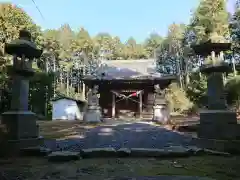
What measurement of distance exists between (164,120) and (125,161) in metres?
10.4

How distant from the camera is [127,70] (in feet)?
77.0

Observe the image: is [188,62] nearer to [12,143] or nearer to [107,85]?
[107,85]

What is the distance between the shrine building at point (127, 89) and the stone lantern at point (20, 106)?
1163 cm

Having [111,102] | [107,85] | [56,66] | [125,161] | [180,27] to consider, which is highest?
[180,27]

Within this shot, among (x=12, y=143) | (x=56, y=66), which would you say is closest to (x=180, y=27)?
(x=56, y=66)

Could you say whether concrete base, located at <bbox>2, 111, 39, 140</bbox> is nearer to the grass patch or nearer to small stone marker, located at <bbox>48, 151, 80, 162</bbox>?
the grass patch

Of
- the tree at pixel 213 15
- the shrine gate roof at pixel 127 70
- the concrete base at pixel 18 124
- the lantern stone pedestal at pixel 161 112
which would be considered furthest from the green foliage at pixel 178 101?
the concrete base at pixel 18 124

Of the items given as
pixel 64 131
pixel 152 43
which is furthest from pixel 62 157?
pixel 152 43

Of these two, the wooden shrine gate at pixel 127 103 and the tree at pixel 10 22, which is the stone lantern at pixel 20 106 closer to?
the wooden shrine gate at pixel 127 103

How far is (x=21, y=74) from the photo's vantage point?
284 inches

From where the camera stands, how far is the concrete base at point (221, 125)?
22.2 feet

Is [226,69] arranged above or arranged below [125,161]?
above

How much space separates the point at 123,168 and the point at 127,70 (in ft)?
62.8

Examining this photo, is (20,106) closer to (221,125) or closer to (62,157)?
(62,157)
